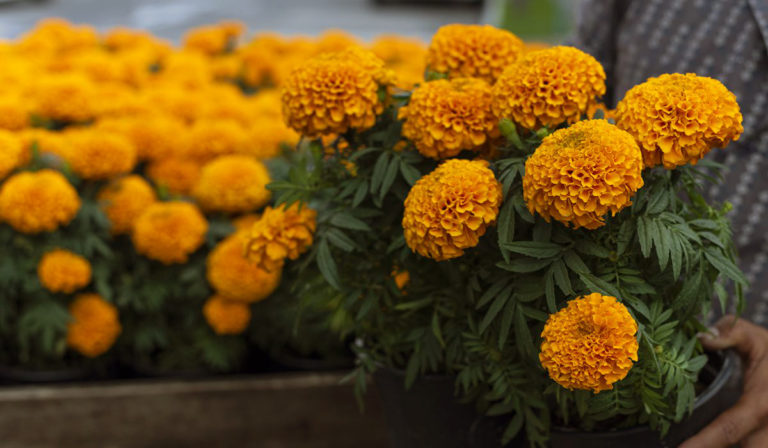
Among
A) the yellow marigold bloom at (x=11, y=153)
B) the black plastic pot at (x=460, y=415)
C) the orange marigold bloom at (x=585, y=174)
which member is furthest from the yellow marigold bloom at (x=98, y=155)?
the orange marigold bloom at (x=585, y=174)

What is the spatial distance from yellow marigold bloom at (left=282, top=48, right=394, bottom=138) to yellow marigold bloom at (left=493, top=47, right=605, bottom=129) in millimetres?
185

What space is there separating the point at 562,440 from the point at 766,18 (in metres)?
1.03

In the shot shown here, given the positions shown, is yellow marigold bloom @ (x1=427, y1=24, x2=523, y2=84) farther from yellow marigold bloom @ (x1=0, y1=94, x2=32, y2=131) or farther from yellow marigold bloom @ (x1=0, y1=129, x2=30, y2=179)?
yellow marigold bloom @ (x1=0, y1=94, x2=32, y2=131)

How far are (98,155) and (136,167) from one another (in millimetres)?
309

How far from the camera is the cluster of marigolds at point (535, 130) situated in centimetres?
88

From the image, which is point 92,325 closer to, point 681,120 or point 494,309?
point 494,309

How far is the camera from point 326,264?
1.13 m

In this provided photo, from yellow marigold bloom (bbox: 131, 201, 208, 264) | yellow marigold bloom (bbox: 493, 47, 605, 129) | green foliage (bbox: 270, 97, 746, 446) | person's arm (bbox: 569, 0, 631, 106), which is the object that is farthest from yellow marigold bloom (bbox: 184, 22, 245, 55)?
yellow marigold bloom (bbox: 493, 47, 605, 129)

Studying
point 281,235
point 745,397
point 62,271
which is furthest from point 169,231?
point 745,397

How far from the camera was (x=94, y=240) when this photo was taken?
6.73ft

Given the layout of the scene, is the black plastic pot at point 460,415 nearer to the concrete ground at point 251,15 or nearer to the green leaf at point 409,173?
the green leaf at point 409,173

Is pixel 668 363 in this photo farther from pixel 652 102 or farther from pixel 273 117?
pixel 273 117

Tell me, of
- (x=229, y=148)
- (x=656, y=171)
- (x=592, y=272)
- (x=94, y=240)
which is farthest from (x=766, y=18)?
(x=94, y=240)

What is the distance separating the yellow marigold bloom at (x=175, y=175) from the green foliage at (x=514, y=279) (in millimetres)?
1061
